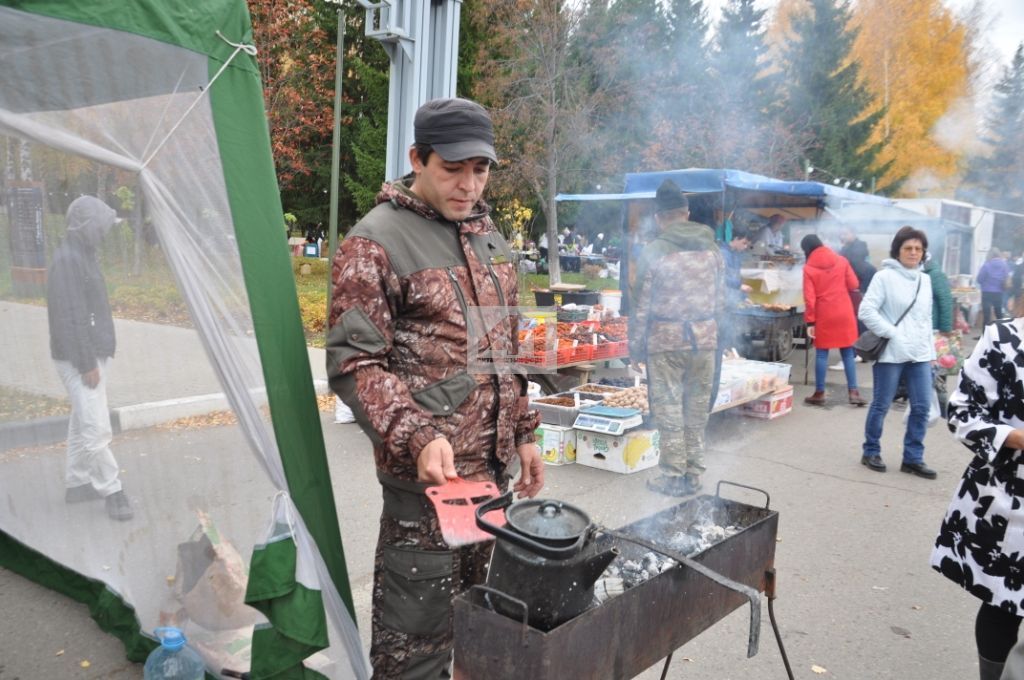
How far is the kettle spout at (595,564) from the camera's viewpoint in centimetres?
192

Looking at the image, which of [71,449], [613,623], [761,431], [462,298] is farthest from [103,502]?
[761,431]

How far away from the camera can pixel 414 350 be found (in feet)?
7.23

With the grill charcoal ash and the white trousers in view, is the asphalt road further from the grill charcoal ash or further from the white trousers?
the grill charcoal ash

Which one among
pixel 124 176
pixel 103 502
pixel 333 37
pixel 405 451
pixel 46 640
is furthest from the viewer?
pixel 333 37

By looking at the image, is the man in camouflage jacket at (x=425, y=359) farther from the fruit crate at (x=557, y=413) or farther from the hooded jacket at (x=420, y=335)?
the fruit crate at (x=557, y=413)

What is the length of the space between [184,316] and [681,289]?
361cm

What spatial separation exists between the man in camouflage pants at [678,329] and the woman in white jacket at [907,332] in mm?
1649

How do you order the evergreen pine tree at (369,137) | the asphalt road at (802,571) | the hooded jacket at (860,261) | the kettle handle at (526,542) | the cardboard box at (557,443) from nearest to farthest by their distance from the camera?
the kettle handle at (526,542)
the asphalt road at (802,571)
the cardboard box at (557,443)
the hooded jacket at (860,261)
the evergreen pine tree at (369,137)

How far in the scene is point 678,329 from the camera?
17.3ft

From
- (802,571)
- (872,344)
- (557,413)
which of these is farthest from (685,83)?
(802,571)

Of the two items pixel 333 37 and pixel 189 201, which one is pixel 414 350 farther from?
pixel 333 37

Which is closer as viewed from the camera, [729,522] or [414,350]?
[414,350]

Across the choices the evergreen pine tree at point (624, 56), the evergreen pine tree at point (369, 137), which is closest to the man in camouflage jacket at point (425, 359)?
the evergreen pine tree at point (624, 56)

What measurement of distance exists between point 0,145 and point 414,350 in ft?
5.05
